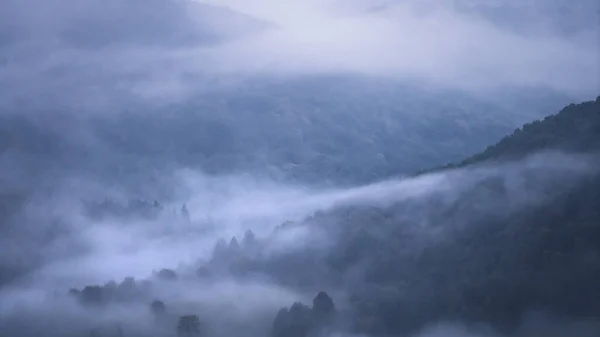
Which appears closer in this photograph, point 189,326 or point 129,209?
point 189,326

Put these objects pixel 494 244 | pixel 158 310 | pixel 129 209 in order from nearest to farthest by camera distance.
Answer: pixel 494 244, pixel 158 310, pixel 129 209

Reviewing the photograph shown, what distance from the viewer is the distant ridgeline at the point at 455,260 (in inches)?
3718

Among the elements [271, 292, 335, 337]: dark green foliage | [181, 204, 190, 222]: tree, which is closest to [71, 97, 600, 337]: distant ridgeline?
[271, 292, 335, 337]: dark green foliage

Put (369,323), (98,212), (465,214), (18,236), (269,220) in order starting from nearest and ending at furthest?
(369,323) < (465,214) < (269,220) < (18,236) < (98,212)

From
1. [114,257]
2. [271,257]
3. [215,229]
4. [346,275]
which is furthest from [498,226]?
[114,257]

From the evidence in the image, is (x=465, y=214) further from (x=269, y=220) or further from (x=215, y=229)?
(x=215, y=229)

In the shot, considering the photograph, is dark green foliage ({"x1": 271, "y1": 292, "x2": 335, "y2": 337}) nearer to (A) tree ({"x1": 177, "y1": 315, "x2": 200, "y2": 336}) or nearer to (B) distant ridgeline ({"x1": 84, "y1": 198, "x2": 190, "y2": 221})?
(A) tree ({"x1": 177, "y1": 315, "x2": 200, "y2": 336})

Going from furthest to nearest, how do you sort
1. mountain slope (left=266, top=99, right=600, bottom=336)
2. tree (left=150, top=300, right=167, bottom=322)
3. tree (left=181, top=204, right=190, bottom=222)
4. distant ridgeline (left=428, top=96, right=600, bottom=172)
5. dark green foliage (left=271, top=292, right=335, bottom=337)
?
tree (left=181, top=204, right=190, bottom=222) < tree (left=150, top=300, right=167, bottom=322) < distant ridgeline (left=428, top=96, right=600, bottom=172) < dark green foliage (left=271, top=292, right=335, bottom=337) < mountain slope (left=266, top=99, right=600, bottom=336)

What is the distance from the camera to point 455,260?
104 metres

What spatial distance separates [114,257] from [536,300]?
3589 inches

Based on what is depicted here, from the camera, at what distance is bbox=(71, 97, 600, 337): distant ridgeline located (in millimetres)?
94438

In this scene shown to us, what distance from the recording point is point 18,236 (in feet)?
570

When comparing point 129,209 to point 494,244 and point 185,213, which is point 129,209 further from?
point 494,244

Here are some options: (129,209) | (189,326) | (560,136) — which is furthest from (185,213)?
(560,136)
